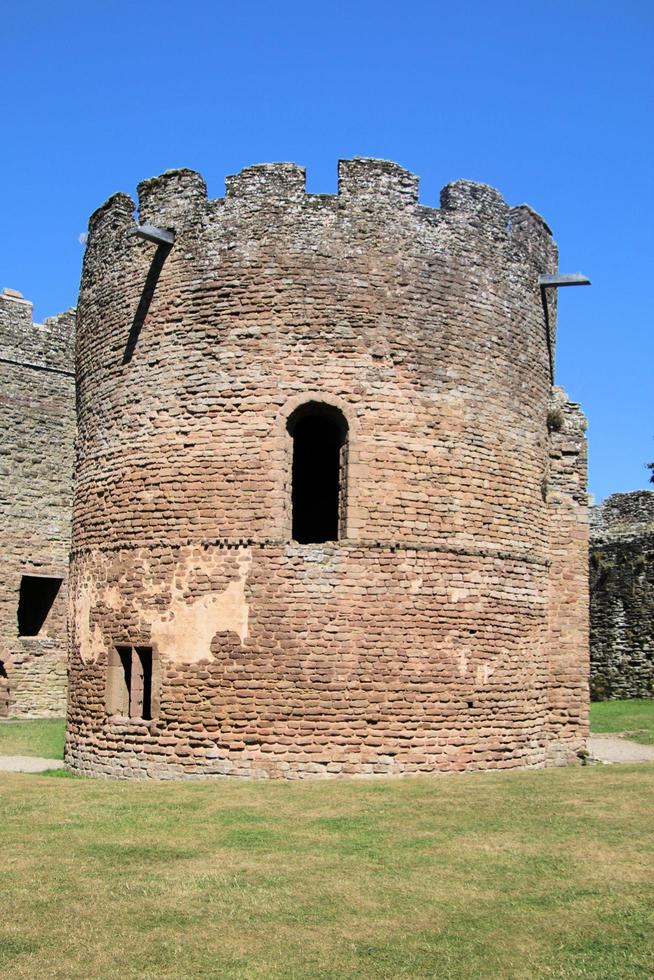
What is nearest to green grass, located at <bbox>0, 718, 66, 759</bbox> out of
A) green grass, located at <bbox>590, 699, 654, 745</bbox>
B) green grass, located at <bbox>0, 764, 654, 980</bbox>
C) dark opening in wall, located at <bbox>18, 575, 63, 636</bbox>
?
dark opening in wall, located at <bbox>18, 575, 63, 636</bbox>

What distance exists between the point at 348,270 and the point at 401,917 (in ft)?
28.2

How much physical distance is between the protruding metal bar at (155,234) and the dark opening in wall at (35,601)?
11331mm

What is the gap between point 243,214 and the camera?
44.2ft

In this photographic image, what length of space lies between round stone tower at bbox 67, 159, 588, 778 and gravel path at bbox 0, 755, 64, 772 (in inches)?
40.4

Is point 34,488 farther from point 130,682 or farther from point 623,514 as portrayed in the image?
point 623,514

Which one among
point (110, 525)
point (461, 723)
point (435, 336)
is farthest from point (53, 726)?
point (435, 336)

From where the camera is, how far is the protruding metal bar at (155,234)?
13.5 m

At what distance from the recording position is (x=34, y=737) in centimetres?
1838

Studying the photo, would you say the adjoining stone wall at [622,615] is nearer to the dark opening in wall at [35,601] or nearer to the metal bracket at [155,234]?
the dark opening in wall at [35,601]

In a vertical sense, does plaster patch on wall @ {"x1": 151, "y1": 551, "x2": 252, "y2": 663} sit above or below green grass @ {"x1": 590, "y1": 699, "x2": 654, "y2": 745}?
above

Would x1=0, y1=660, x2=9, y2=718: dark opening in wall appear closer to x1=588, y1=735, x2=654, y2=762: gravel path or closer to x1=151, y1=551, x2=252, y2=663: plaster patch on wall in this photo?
x1=151, y1=551, x2=252, y2=663: plaster patch on wall

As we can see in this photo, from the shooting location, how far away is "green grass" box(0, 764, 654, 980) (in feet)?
19.6

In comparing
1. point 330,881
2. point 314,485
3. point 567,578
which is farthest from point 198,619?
point 567,578

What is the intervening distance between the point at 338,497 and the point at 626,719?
10.2 metres
